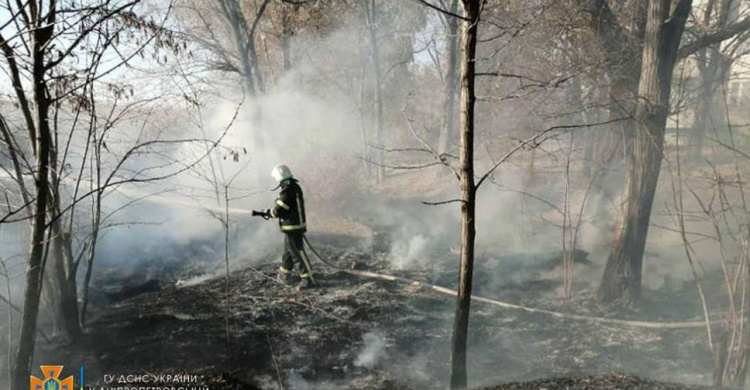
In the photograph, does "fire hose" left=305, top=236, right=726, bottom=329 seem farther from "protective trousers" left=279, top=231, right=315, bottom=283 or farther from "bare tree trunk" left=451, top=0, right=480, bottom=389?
"bare tree trunk" left=451, top=0, right=480, bottom=389

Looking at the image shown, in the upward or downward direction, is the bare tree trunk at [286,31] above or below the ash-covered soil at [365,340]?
above

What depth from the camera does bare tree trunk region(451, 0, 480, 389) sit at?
3.34 meters

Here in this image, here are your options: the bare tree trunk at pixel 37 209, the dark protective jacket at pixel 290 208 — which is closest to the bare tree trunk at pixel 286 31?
the dark protective jacket at pixel 290 208

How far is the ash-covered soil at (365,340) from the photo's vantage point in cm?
493

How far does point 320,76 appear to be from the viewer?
65.7ft

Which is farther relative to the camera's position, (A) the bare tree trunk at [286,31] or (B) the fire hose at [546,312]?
(A) the bare tree trunk at [286,31]

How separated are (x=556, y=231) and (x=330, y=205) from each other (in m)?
6.34

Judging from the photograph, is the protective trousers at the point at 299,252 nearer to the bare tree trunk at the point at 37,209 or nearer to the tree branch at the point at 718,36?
the bare tree trunk at the point at 37,209

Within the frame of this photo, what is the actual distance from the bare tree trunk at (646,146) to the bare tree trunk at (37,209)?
21.3 feet

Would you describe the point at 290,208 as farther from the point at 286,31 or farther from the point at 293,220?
the point at 286,31

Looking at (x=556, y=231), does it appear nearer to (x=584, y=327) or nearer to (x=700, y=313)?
(x=700, y=313)

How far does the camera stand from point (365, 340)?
18.9 feet

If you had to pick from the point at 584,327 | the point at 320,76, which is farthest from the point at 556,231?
the point at 320,76

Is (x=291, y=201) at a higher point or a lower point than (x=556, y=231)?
higher
